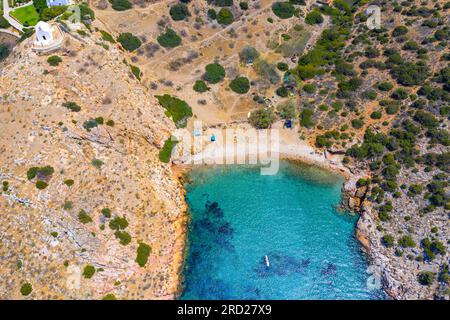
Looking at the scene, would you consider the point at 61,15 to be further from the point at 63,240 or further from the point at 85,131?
the point at 63,240

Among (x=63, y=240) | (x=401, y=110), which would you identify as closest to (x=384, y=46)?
(x=401, y=110)

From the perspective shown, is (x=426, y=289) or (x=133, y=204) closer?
(x=426, y=289)

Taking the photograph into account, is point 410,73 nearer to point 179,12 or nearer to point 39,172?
point 179,12

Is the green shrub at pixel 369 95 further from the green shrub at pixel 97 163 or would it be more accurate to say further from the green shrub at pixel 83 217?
the green shrub at pixel 83 217

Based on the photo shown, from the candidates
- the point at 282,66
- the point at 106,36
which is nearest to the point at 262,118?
the point at 282,66

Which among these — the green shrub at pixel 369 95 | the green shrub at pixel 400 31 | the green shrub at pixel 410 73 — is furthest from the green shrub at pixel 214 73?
the green shrub at pixel 400 31

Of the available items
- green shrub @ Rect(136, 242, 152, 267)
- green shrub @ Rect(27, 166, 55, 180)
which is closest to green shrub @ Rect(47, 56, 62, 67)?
green shrub @ Rect(27, 166, 55, 180)
